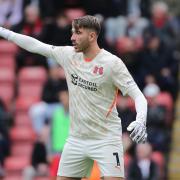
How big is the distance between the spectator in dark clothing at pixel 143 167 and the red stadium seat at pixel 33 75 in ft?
9.47

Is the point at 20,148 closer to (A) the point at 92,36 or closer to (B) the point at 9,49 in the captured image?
(B) the point at 9,49

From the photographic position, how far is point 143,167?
1469 centimetres

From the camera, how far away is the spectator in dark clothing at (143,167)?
47.9 ft

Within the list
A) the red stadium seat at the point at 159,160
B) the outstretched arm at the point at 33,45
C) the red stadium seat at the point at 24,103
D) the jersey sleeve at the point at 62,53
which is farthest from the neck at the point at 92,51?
the red stadium seat at the point at 24,103

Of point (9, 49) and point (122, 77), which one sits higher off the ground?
point (9, 49)

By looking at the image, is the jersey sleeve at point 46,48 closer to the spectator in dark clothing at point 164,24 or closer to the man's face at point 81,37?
the man's face at point 81,37

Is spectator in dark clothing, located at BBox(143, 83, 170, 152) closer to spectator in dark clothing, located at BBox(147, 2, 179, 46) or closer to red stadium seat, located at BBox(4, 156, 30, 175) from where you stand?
spectator in dark clothing, located at BBox(147, 2, 179, 46)

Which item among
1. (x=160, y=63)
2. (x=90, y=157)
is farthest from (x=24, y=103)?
(x=90, y=157)

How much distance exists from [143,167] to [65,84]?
222 centimetres

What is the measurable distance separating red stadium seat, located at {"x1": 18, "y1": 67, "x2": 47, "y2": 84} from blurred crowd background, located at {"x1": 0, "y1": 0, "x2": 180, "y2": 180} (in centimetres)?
2

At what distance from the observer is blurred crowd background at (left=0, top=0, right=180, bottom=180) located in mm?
15109

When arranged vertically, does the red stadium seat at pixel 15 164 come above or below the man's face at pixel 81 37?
below

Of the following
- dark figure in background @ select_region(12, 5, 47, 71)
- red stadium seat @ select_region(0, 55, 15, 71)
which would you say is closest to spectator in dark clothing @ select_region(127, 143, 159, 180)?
dark figure in background @ select_region(12, 5, 47, 71)

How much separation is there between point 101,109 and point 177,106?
24.6 ft
